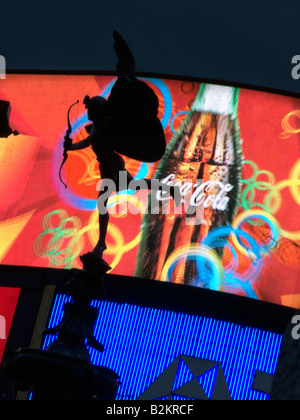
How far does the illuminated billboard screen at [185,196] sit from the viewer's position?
67.9ft

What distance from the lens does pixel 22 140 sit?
76.7 feet

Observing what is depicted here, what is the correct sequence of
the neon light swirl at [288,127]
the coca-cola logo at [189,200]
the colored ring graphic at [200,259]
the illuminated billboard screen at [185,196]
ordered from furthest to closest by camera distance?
the neon light swirl at [288,127] → the coca-cola logo at [189,200] → the illuminated billboard screen at [185,196] → the colored ring graphic at [200,259]

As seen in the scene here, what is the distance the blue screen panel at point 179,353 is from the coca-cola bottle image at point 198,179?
1.34 meters

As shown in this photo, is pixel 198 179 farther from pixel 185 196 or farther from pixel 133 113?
pixel 133 113

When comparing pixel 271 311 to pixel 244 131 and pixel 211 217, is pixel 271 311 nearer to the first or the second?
pixel 211 217

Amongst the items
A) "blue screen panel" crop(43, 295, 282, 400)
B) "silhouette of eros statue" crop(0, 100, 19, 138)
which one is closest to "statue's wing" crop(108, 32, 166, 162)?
"silhouette of eros statue" crop(0, 100, 19, 138)

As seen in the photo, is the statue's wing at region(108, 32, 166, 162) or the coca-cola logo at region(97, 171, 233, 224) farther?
the coca-cola logo at region(97, 171, 233, 224)

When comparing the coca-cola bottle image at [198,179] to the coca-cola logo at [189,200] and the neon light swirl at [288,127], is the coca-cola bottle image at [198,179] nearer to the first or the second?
the coca-cola logo at [189,200]

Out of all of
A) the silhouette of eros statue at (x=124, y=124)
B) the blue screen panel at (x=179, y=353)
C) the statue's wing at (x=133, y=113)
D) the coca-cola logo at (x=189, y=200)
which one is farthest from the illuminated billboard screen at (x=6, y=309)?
the statue's wing at (x=133, y=113)

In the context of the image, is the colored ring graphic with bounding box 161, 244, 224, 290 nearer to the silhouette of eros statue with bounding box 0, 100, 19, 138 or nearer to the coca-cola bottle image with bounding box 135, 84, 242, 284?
the coca-cola bottle image with bounding box 135, 84, 242, 284

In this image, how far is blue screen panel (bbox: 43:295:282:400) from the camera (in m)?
18.8

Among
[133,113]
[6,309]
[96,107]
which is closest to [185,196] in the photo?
[6,309]

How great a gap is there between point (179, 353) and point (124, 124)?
14160mm

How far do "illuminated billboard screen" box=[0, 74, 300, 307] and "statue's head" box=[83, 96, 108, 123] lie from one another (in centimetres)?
1446
